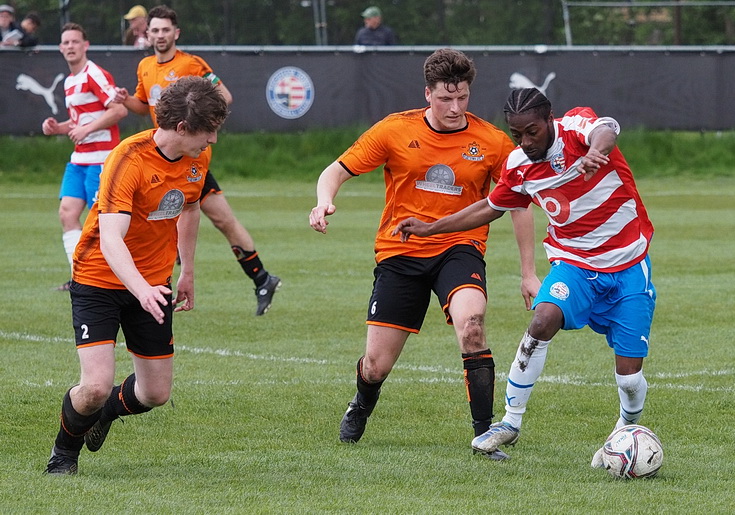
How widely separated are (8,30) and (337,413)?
618 inches

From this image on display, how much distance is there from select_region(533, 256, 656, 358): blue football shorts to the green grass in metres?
0.60

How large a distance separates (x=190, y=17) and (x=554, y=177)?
19.4 m

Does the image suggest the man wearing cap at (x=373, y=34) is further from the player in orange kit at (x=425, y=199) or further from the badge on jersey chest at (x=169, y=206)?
the badge on jersey chest at (x=169, y=206)

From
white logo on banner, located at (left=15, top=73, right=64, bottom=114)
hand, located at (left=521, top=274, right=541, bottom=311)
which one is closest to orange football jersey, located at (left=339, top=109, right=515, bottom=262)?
hand, located at (left=521, top=274, right=541, bottom=311)

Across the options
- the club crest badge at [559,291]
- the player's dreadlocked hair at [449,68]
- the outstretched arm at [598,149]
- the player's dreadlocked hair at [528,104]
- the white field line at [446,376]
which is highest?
the player's dreadlocked hair at [449,68]

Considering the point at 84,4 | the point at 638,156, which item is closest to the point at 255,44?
the point at 84,4

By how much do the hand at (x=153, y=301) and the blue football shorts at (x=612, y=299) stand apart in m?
1.80

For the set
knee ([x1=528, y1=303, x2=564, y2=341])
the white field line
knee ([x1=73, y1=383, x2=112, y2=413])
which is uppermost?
knee ([x1=528, y1=303, x2=564, y2=341])

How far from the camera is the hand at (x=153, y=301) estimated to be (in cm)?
497

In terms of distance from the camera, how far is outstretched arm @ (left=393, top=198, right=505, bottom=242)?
6.05 metres

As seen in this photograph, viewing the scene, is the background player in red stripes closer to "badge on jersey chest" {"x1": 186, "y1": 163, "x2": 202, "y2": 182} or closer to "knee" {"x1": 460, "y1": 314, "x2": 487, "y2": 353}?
"badge on jersey chest" {"x1": 186, "y1": 163, "x2": 202, "y2": 182}

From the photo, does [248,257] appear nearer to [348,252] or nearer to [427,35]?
[348,252]

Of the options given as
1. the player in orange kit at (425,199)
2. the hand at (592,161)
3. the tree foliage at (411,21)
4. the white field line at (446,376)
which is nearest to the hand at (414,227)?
the player in orange kit at (425,199)

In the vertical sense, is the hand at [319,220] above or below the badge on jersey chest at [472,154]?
below
